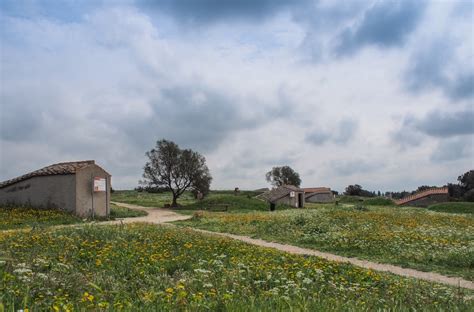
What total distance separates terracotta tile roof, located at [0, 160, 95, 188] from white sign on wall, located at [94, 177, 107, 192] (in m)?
1.28

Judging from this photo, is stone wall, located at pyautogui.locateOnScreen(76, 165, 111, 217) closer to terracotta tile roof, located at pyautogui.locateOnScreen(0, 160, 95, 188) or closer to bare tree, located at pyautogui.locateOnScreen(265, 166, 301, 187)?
terracotta tile roof, located at pyautogui.locateOnScreen(0, 160, 95, 188)

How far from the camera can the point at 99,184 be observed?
98.5 feet

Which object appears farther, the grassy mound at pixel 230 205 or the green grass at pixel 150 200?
the green grass at pixel 150 200

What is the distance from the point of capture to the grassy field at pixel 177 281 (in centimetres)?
520

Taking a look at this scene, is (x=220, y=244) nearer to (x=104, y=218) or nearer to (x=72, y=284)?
(x=72, y=284)

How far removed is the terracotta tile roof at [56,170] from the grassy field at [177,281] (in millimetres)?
15668

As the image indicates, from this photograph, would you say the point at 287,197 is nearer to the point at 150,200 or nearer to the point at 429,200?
the point at 150,200

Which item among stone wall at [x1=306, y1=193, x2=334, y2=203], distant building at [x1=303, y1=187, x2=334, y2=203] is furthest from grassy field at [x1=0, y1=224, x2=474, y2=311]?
distant building at [x1=303, y1=187, x2=334, y2=203]

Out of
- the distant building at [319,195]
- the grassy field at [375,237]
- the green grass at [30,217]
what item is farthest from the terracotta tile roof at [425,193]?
the green grass at [30,217]

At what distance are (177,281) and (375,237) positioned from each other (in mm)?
12474

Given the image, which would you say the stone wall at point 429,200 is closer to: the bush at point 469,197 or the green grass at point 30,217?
the bush at point 469,197

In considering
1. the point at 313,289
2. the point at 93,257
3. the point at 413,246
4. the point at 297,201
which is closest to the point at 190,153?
the point at 297,201

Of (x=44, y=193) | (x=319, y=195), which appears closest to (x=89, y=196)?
(x=44, y=193)

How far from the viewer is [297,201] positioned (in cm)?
5612
